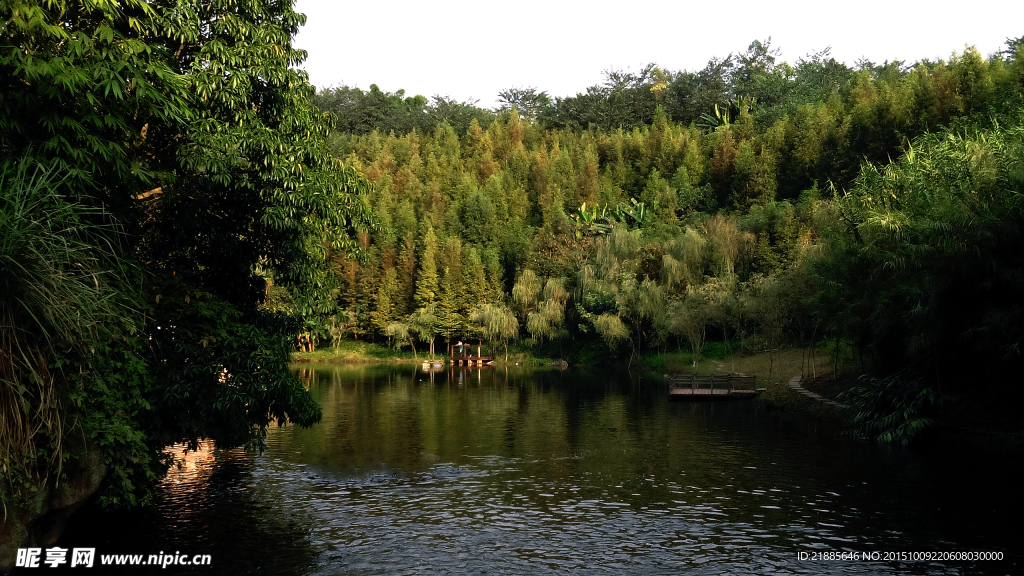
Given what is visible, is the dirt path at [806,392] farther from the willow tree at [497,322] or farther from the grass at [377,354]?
the grass at [377,354]

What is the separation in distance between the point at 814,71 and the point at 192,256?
134913 mm

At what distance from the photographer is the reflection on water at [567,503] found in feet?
49.1

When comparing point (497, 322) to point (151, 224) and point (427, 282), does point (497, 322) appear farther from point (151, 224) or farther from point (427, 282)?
point (151, 224)

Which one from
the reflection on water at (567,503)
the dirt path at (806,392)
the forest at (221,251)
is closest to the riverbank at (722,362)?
the dirt path at (806,392)

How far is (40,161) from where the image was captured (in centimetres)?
1272

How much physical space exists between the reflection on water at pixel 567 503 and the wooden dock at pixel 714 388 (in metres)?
9.70

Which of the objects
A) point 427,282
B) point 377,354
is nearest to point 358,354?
point 377,354

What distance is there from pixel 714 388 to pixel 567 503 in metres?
26.1

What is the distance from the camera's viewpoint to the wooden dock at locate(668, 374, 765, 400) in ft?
140

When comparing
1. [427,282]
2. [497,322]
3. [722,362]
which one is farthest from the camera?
[427,282]

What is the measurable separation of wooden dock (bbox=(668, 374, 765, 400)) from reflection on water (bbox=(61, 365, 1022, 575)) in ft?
31.8

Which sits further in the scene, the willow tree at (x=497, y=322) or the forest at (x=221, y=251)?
the willow tree at (x=497, y=322)

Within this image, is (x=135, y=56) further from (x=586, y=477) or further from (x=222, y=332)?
(x=586, y=477)

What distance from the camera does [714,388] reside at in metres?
43.5
